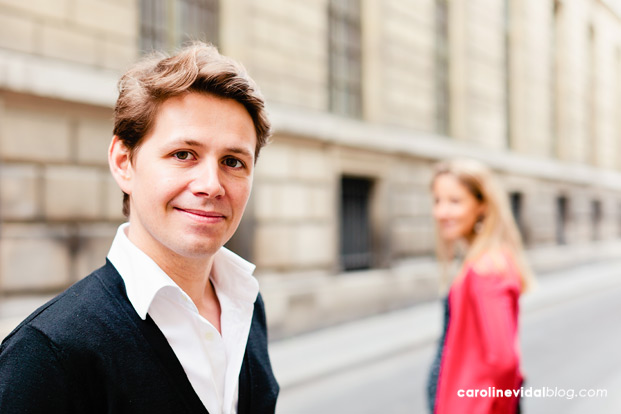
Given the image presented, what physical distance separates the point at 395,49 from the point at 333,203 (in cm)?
384

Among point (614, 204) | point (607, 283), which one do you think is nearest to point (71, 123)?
point (607, 283)

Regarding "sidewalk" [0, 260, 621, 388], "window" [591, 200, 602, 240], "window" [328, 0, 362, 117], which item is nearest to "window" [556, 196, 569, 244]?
"window" [591, 200, 602, 240]

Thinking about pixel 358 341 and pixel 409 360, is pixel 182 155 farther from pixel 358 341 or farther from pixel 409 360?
pixel 358 341

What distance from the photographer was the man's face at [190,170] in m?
1.24

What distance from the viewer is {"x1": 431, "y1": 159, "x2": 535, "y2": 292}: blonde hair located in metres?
2.62

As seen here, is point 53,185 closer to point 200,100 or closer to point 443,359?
point 443,359

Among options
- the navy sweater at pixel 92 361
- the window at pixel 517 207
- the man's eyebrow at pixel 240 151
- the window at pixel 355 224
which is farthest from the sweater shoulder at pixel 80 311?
the window at pixel 517 207

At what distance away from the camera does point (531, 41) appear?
1709 centimetres

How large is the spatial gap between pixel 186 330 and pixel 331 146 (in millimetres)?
8254

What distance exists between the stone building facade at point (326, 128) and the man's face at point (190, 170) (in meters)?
4.98

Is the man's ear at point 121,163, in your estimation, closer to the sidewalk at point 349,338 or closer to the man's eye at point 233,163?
the man's eye at point 233,163

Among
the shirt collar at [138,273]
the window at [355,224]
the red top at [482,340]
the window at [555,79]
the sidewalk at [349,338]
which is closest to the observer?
the shirt collar at [138,273]

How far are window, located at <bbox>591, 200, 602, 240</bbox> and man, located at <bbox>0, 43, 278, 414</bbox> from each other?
79.1ft

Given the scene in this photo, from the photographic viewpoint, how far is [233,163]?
4.35 feet
